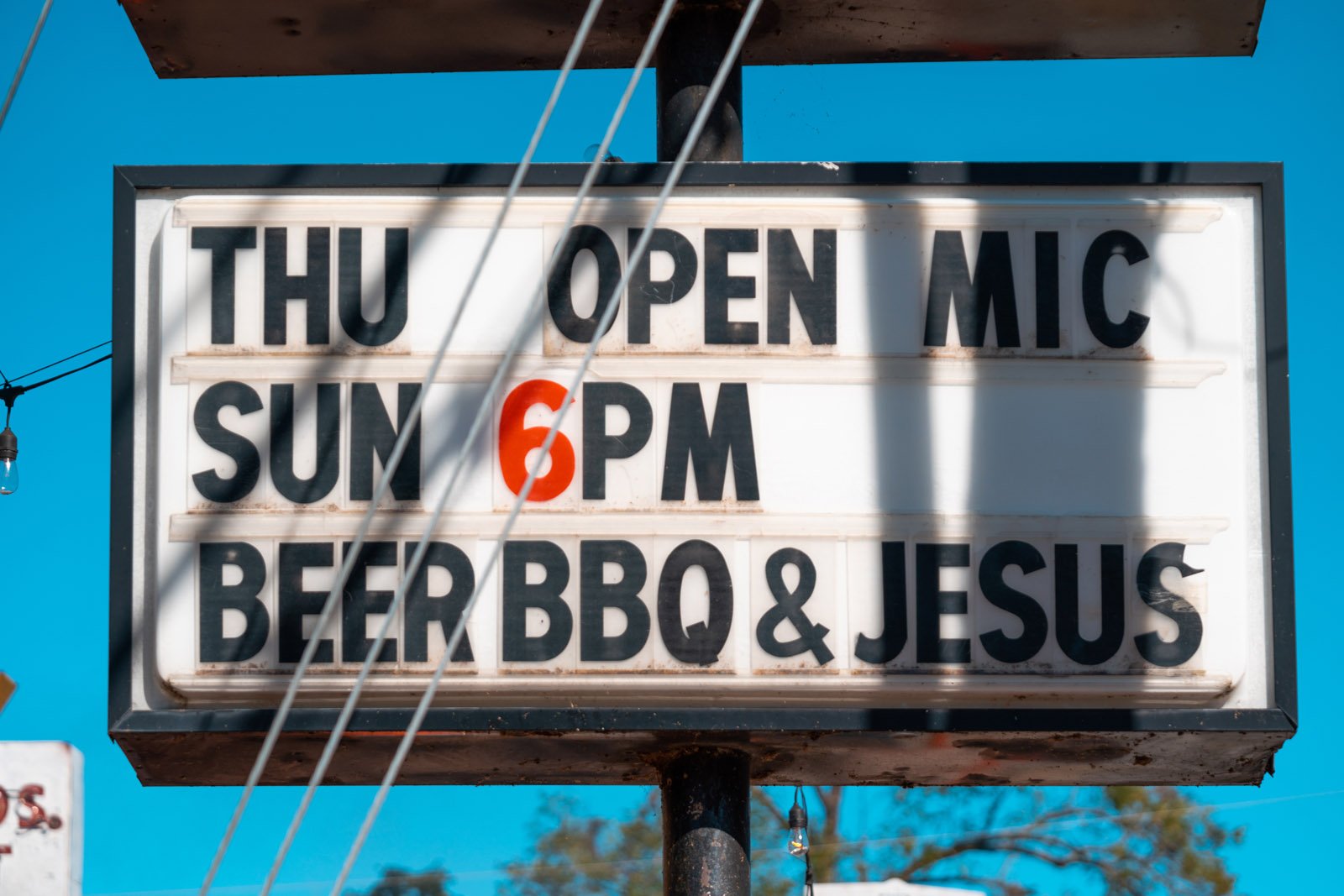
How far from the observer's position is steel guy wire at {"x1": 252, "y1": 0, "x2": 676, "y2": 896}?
4.14 meters

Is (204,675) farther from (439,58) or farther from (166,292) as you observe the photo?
(439,58)

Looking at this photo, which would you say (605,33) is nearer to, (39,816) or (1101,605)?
(1101,605)

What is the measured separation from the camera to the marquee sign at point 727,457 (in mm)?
4758

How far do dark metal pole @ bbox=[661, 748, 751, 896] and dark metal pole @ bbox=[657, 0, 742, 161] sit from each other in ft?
5.92

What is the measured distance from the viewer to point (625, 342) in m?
4.99

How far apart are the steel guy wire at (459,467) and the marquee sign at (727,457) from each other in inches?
1.5

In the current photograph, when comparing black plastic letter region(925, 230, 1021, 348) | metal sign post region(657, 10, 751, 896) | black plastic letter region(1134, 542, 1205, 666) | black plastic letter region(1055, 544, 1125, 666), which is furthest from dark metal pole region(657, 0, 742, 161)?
black plastic letter region(1134, 542, 1205, 666)

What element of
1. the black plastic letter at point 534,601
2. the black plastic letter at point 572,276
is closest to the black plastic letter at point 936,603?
the black plastic letter at point 534,601

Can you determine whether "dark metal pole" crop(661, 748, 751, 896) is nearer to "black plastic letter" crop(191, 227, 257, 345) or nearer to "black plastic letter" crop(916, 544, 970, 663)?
"black plastic letter" crop(916, 544, 970, 663)

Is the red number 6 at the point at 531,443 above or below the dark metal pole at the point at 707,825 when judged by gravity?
above

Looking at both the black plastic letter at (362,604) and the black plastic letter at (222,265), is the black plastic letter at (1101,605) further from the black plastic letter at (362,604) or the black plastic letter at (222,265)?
the black plastic letter at (222,265)

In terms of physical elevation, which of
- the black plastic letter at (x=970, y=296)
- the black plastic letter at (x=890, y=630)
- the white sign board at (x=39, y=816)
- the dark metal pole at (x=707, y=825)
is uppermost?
the black plastic letter at (x=970, y=296)

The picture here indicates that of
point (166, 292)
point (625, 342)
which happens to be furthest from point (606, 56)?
point (166, 292)

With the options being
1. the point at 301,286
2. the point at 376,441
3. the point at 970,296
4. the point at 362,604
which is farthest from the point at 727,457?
the point at 301,286
